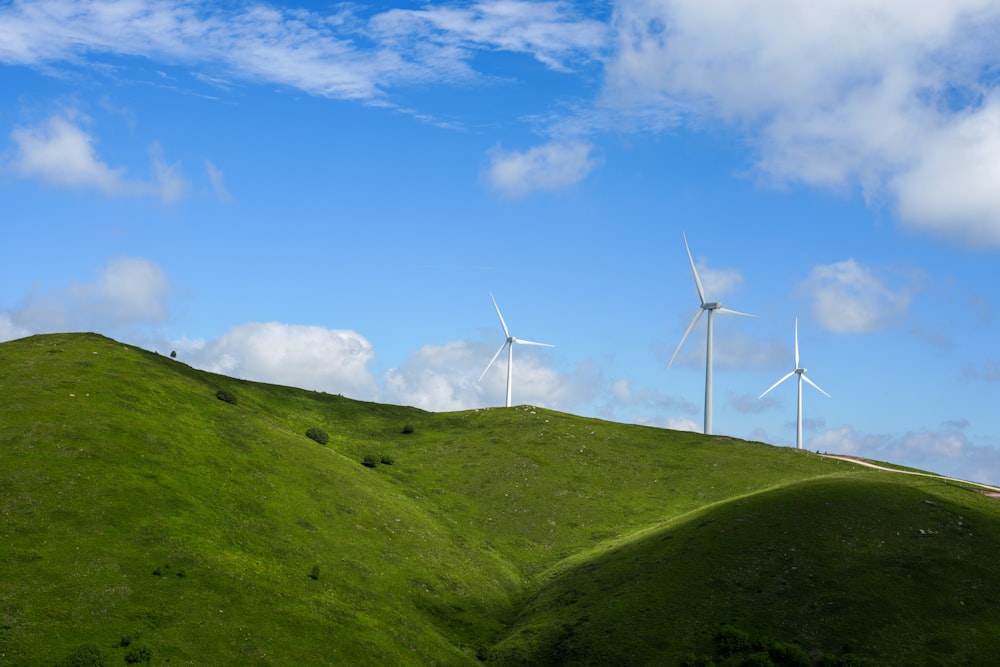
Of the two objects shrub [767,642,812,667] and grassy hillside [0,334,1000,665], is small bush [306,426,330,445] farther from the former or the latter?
shrub [767,642,812,667]

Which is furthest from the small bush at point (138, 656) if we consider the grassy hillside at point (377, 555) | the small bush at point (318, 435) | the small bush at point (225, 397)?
the small bush at point (318, 435)

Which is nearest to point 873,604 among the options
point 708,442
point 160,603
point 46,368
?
point 160,603

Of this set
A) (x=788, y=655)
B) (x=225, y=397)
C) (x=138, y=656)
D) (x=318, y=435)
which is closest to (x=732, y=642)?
(x=788, y=655)

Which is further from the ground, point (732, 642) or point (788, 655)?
point (732, 642)

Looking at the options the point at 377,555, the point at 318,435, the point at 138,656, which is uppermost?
the point at 318,435

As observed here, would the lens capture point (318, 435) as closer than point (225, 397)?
No

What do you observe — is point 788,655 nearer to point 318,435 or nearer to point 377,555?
point 377,555

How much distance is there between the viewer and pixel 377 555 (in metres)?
87.6

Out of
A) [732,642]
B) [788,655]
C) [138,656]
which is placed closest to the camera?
[138,656]

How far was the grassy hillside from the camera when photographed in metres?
64.2

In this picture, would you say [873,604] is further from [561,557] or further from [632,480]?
[632,480]

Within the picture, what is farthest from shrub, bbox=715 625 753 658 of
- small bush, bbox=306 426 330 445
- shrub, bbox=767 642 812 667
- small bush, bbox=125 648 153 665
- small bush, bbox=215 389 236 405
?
small bush, bbox=215 389 236 405

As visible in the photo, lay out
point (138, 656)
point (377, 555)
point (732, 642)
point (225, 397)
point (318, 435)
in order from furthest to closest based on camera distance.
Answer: point (318, 435) → point (225, 397) → point (377, 555) → point (732, 642) → point (138, 656)

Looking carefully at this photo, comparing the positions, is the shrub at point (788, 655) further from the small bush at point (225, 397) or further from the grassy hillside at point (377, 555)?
the small bush at point (225, 397)
